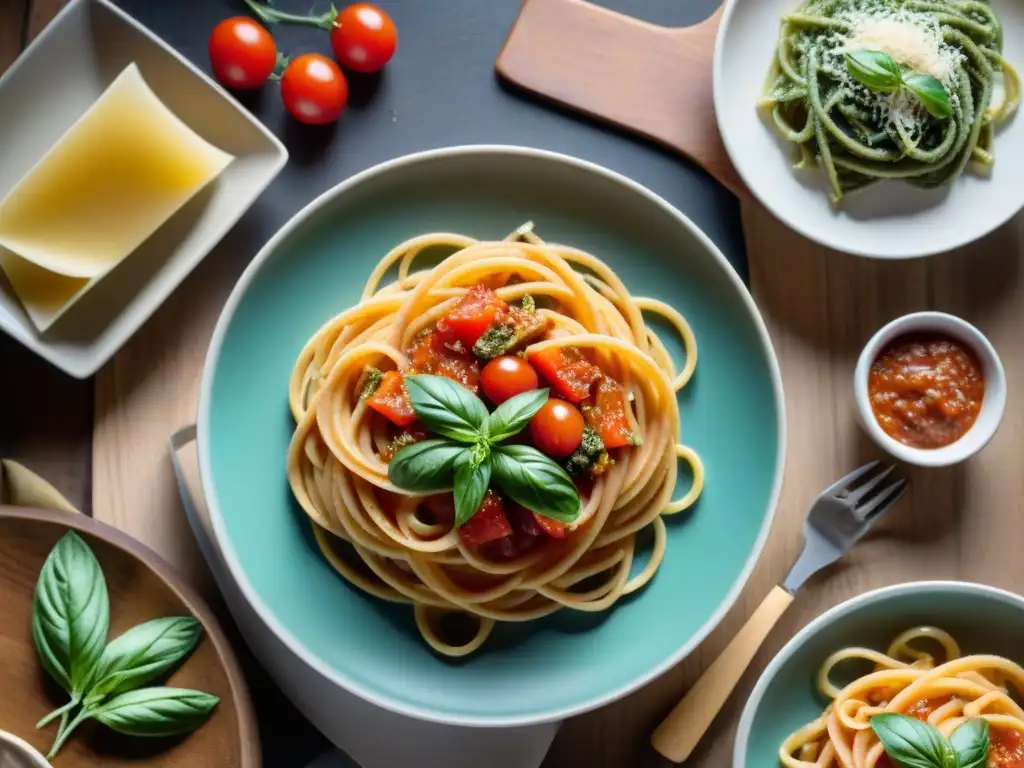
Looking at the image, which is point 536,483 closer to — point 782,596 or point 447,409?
point 447,409

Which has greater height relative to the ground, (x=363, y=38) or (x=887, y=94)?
(x=363, y=38)

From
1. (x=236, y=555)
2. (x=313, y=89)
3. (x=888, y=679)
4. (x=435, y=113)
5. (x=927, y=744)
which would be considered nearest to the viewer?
(x=927, y=744)

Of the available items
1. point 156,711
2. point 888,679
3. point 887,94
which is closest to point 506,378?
point 156,711

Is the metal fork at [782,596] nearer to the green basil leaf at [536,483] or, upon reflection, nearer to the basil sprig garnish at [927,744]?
the basil sprig garnish at [927,744]

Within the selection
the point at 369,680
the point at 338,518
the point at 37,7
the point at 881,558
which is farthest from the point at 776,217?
the point at 37,7

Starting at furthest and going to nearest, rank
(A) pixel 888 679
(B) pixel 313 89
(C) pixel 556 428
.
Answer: (B) pixel 313 89, (A) pixel 888 679, (C) pixel 556 428

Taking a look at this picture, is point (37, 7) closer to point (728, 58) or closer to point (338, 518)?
point (338, 518)

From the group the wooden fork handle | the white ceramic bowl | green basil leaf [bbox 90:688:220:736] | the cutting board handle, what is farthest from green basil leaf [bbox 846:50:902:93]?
the white ceramic bowl
